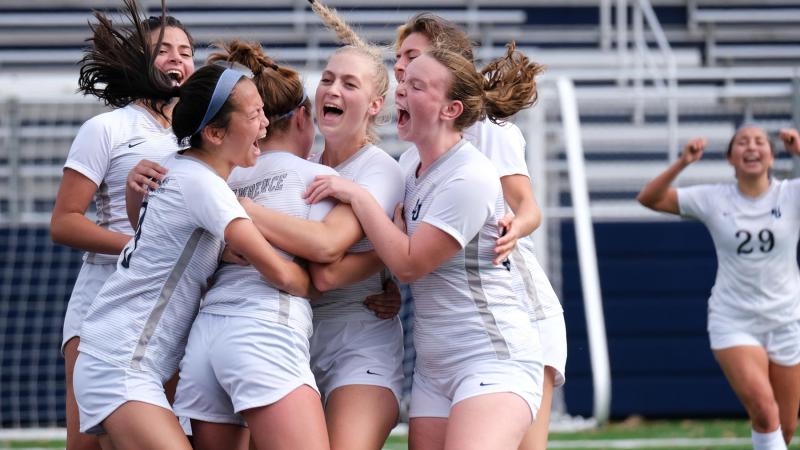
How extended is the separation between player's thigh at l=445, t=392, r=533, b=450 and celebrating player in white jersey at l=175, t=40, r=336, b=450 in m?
0.43

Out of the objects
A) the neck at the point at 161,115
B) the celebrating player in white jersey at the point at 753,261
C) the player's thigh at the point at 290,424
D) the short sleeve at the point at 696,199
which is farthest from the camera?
the short sleeve at the point at 696,199

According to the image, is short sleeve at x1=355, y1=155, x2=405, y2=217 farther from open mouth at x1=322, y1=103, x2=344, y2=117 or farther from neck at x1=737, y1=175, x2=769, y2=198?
neck at x1=737, y1=175, x2=769, y2=198

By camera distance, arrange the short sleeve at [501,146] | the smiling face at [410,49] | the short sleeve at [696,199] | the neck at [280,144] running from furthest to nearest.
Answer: the short sleeve at [696,199]
the smiling face at [410,49]
the short sleeve at [501,146]
the neck at [280,144]

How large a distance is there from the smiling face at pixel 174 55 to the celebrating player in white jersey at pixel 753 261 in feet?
11.3

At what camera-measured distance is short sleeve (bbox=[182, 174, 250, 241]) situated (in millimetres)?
3597

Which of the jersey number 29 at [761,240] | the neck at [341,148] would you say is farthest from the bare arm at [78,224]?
the jersey number 29 at [761,240]

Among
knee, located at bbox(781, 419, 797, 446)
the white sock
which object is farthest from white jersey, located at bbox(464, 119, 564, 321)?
knee, located at bbox(781, 419, 797, 446)

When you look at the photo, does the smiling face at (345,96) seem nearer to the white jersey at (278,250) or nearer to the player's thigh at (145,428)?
the white jersey at (278,250)

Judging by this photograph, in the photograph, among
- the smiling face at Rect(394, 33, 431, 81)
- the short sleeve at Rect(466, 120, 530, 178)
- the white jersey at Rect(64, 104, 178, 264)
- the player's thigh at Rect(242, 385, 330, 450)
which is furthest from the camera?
the white jersey at Rect(64, 104, 178, 264)

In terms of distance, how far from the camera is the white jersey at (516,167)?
170 inches

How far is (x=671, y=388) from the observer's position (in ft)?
32.7

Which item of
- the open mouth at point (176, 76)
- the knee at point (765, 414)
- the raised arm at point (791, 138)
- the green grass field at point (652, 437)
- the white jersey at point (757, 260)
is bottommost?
the green grass field at point (652, 437)

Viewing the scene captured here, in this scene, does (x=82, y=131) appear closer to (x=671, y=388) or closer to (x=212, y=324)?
(x=212, y=324)

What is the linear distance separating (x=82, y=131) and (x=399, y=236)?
1.58 meters
